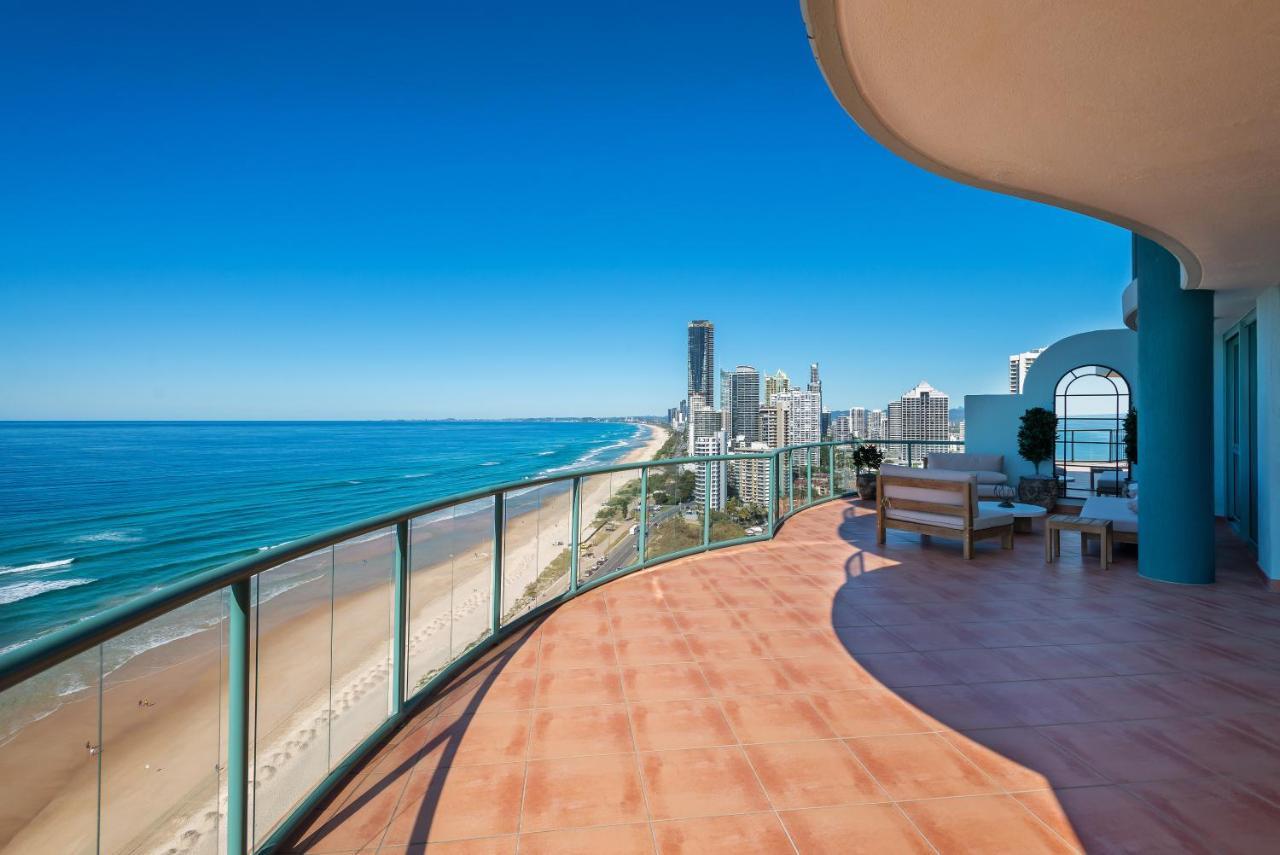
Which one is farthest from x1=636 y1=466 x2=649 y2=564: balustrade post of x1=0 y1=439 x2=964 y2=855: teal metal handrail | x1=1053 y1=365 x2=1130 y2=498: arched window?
x1=1053 y1=365 x2=1130 y2=498: arched window

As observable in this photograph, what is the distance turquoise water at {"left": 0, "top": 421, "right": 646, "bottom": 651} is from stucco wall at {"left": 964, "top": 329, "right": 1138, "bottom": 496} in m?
16.6

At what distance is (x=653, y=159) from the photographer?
720 inches

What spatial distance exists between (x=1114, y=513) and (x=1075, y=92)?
5.86 m

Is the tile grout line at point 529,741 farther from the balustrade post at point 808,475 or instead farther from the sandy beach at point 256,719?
the balustrade post at point 808,475

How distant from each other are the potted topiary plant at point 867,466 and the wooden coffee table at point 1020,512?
2344 mm

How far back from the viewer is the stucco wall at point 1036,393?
32.9 ft

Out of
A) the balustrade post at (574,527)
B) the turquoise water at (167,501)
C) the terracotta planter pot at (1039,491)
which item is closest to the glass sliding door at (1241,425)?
the terracotta planter pot at (1039,491)

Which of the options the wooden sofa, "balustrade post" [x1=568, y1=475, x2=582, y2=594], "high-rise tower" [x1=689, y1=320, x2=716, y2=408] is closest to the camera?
"balustrade post" [x1=568, y1=475, x2=582, y2=594]

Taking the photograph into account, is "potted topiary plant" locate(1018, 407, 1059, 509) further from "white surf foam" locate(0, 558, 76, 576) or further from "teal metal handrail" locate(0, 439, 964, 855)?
"white surf foam" locate(0, 558, 76, 576)

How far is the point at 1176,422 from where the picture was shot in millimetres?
4719

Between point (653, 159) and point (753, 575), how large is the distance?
16436mm

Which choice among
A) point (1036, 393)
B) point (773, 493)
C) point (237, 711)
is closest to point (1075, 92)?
point (237, 711)

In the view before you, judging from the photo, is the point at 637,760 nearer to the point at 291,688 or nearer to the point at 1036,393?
the point at 291,688

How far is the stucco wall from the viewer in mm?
10039
